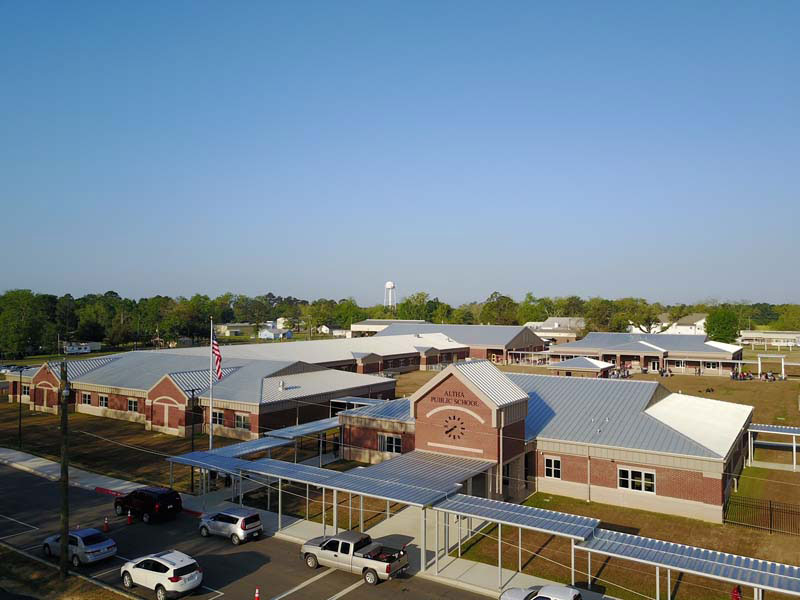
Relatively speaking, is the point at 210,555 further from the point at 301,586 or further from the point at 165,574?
the point at 301,586

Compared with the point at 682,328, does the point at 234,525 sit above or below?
below

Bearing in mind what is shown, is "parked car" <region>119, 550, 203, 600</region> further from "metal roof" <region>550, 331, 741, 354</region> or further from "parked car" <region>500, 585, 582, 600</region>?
"metal roof" <region>550, 331, 741, 354</region>

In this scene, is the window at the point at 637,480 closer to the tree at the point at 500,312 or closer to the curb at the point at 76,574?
the curb at the point at 76,574

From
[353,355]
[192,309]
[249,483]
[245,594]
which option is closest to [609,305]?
[353,355]

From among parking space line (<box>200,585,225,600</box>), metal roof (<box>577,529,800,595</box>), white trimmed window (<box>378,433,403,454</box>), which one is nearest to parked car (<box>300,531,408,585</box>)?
parking space line (<box>200,585,225,600</box>)

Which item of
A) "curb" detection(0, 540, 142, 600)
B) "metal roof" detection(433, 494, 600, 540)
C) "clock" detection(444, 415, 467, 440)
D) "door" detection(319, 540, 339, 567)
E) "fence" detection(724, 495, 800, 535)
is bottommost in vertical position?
"fence" detection(724, 495, 800, 535)

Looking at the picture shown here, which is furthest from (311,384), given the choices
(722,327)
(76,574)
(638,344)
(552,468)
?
(722,327)
